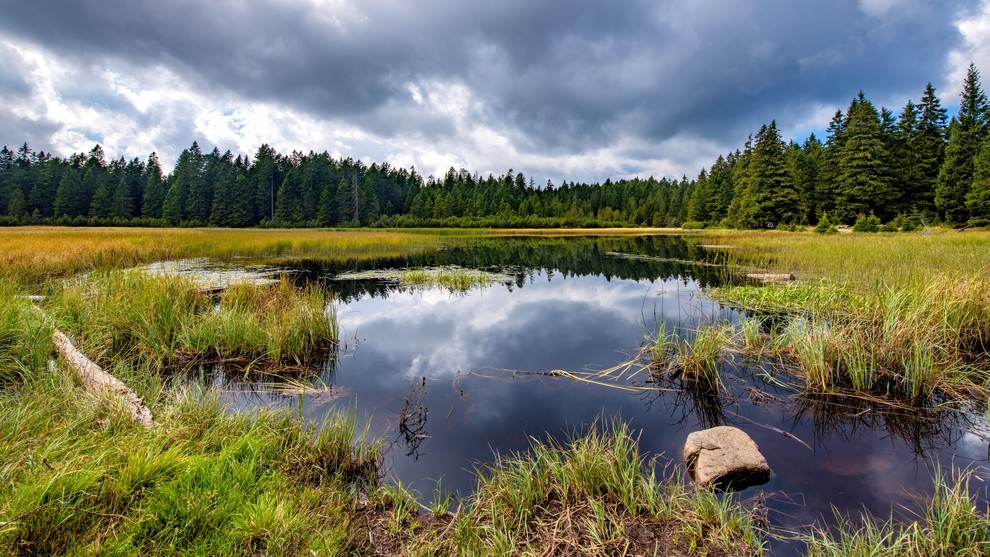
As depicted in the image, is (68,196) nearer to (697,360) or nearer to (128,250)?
(128,250)

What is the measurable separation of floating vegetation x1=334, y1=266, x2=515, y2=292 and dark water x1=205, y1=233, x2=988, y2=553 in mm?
4726

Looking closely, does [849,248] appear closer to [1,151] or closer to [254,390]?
[254,390]

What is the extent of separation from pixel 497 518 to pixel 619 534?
866 mm

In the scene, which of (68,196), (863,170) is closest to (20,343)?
(863,170)

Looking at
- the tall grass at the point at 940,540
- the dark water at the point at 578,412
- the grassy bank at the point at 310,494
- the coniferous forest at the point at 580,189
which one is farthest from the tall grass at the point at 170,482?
the coniferous forest at the point at 580,189

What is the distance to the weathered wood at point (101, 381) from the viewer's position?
3727mm

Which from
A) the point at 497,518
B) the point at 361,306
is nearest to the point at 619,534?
the point at 497,518

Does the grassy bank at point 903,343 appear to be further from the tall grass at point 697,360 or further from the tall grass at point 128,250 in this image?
the tall grass at point 128,250

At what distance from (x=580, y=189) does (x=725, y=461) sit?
397 feet

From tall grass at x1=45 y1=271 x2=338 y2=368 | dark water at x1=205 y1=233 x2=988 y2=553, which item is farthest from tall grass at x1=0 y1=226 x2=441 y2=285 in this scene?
dark water at x1=205 y1=233 x2=988 y2=553

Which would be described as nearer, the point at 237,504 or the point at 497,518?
the point at 237,504

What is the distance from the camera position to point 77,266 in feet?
44.8

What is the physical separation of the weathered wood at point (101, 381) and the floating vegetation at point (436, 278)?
9.94 metres

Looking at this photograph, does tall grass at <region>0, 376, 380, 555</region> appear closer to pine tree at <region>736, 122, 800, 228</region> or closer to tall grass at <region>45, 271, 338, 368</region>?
tall grass at <region>45, 271, 338, 368</region>
